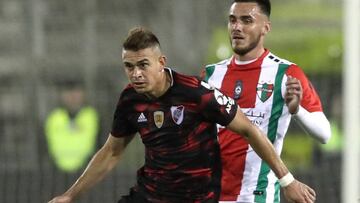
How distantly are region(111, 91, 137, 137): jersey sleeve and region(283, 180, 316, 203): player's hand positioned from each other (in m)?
0.85

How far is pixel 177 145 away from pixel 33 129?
6.47 metres

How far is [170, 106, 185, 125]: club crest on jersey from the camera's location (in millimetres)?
4949

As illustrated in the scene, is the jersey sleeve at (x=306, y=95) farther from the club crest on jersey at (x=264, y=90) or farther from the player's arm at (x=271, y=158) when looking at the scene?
the player's arm at (x=271, y=158)

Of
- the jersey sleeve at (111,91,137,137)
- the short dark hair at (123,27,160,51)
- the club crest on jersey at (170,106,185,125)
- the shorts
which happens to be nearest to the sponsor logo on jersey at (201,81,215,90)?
the club crest on jersey at (170,106,185,125)

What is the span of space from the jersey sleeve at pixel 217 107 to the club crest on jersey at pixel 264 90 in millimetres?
384

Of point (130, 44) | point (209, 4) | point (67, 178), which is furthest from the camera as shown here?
point (209, 4)

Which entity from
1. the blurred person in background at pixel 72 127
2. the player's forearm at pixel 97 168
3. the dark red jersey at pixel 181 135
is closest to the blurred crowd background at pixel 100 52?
the blurred person in background at pixel 72 127

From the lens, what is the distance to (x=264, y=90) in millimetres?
5305

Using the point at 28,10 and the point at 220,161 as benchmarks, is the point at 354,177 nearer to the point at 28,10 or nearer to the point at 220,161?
the point at 220,161

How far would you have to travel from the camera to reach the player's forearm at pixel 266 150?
484cm

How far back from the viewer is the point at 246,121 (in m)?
4.92

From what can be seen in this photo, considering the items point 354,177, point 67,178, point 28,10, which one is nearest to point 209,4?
point 28,10

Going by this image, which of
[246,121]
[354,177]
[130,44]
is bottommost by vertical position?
[354,177]

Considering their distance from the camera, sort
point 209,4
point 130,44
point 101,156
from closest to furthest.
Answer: point 130,44 → point 101,156 → point 209,4
